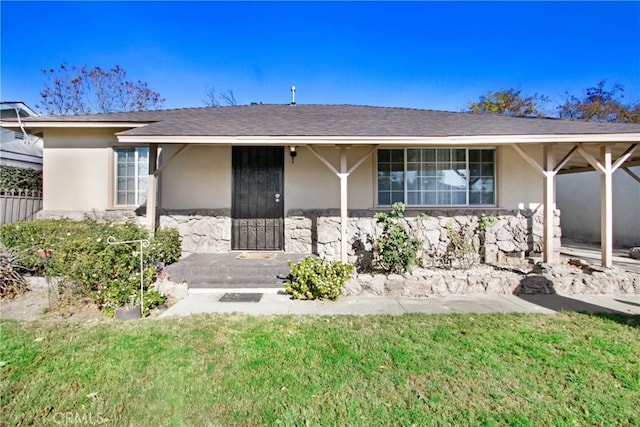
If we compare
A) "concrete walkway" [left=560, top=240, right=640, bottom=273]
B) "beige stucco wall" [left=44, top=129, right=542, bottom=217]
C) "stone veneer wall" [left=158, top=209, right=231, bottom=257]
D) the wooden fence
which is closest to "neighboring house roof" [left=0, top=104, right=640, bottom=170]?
"beige stucco wall" [left=44, top=129, right=542, bottom=217]

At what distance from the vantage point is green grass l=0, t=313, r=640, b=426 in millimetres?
2120

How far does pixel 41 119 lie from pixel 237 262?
5.86 m

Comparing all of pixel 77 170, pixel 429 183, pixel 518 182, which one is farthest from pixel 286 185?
pixel 518 182

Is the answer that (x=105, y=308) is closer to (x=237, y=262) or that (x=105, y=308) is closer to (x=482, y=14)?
(x=237, y=262)

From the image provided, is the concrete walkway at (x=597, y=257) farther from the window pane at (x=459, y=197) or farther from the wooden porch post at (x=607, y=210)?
the window pane at (x=459, y=197)

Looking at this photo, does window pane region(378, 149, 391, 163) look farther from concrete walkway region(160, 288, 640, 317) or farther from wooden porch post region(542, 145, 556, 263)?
concrete walkway region(160, 288, 640, 317)

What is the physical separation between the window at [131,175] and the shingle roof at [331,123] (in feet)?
2.65

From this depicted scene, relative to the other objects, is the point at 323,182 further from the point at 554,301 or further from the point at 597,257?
the point at 597,257

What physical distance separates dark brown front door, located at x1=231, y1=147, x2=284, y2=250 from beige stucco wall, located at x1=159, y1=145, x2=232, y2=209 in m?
0.26

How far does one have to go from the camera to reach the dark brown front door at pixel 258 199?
23.6ft

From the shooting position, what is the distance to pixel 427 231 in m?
7.11

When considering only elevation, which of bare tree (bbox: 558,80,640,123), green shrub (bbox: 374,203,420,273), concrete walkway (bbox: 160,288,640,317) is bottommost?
concrete walkway (bbox: 160,288,640,317)

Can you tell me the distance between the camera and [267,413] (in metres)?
2.12

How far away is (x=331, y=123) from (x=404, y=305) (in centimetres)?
429
